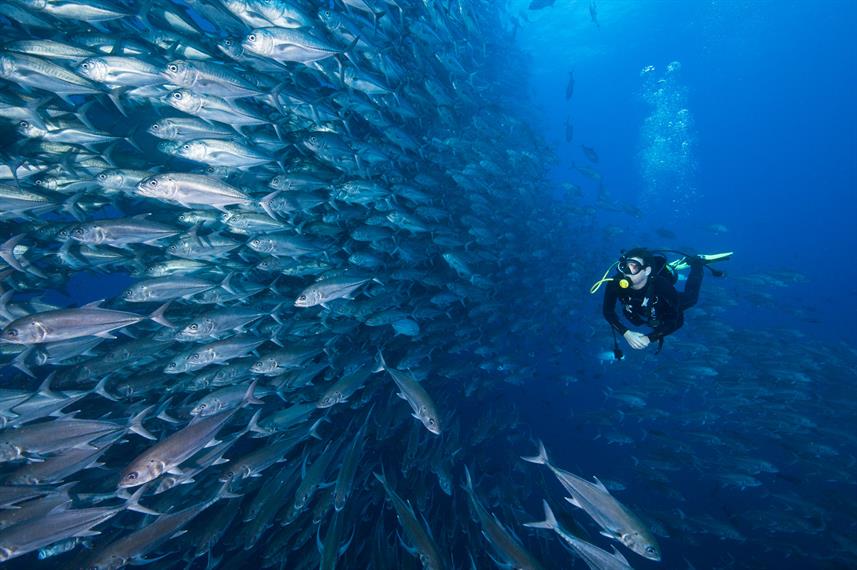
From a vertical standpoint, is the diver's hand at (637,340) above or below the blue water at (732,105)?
below

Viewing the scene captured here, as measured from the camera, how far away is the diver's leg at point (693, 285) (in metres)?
4.59

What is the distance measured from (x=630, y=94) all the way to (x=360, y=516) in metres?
71.8

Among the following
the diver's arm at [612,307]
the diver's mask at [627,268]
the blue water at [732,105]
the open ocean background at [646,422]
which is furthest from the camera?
the blue water at [732,105]

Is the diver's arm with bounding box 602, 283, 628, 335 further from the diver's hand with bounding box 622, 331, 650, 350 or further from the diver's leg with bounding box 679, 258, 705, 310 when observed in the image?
the diver's leg with bounding box 679, 258, 705, 310

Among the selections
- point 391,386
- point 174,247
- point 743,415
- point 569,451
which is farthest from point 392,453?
point 743,415

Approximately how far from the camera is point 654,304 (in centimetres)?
435

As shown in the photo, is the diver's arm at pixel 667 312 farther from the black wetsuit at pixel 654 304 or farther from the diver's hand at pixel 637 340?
the diver's hand at pixel 637 340

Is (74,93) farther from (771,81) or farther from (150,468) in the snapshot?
(771,81)

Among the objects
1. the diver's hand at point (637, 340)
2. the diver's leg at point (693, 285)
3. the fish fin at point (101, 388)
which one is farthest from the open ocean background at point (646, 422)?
the diver's leg at point (693, 285)

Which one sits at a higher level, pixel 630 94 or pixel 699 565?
pixel 630 94

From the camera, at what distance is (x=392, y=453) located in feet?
21.8

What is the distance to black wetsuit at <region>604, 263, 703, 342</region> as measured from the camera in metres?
4.21

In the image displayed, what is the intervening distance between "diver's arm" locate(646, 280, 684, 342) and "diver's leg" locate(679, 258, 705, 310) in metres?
0.32

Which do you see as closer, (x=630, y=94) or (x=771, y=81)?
(x=771, y=81)
